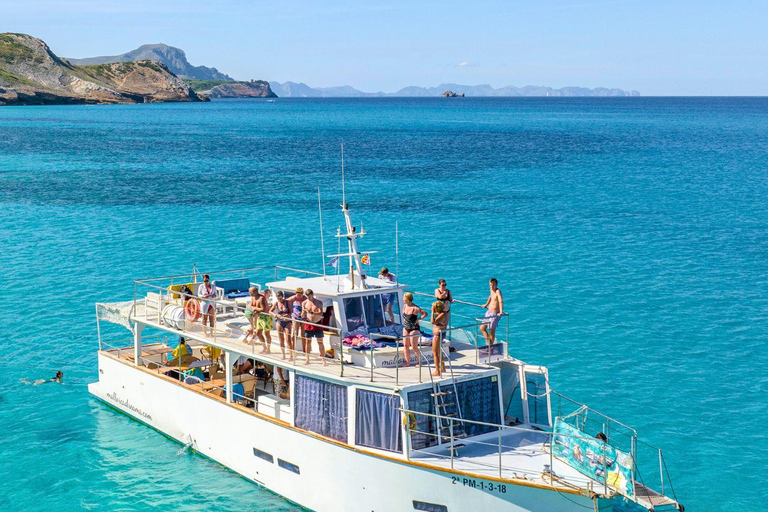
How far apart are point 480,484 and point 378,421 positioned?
2.64 metres

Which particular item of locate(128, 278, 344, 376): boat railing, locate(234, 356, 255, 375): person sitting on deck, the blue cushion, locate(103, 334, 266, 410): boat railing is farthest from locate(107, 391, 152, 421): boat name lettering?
the blue cushion

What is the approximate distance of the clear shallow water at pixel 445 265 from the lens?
21.8 m

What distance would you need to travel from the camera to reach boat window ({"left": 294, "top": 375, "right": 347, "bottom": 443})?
17.8 metres

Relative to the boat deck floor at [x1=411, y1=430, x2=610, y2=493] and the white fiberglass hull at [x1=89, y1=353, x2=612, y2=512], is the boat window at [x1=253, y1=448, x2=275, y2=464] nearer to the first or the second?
the white fiberglass hull at [x1=89, y1=353, x2=612, y2=512]

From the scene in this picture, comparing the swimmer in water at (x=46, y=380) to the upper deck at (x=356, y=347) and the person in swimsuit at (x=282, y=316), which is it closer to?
the upper deck at (x=356, y=347)

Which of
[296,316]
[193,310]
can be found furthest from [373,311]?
[193,310]

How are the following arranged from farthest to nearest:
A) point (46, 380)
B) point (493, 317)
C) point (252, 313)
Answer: point (46, 380) → point (252, 313) → point (493, 317)

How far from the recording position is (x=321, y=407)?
59.9 feet

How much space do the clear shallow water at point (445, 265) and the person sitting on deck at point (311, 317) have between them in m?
4.05

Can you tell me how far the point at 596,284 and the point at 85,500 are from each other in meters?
26.1

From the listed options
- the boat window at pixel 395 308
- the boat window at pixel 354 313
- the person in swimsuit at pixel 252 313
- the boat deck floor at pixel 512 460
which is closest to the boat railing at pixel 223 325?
the person in swimsuit at pixel 252 313

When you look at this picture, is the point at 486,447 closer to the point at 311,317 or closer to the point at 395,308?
the point at 395,308

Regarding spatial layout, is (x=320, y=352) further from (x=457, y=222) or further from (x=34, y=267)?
(x=457, y=222)

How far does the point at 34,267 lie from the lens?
1608 inches
